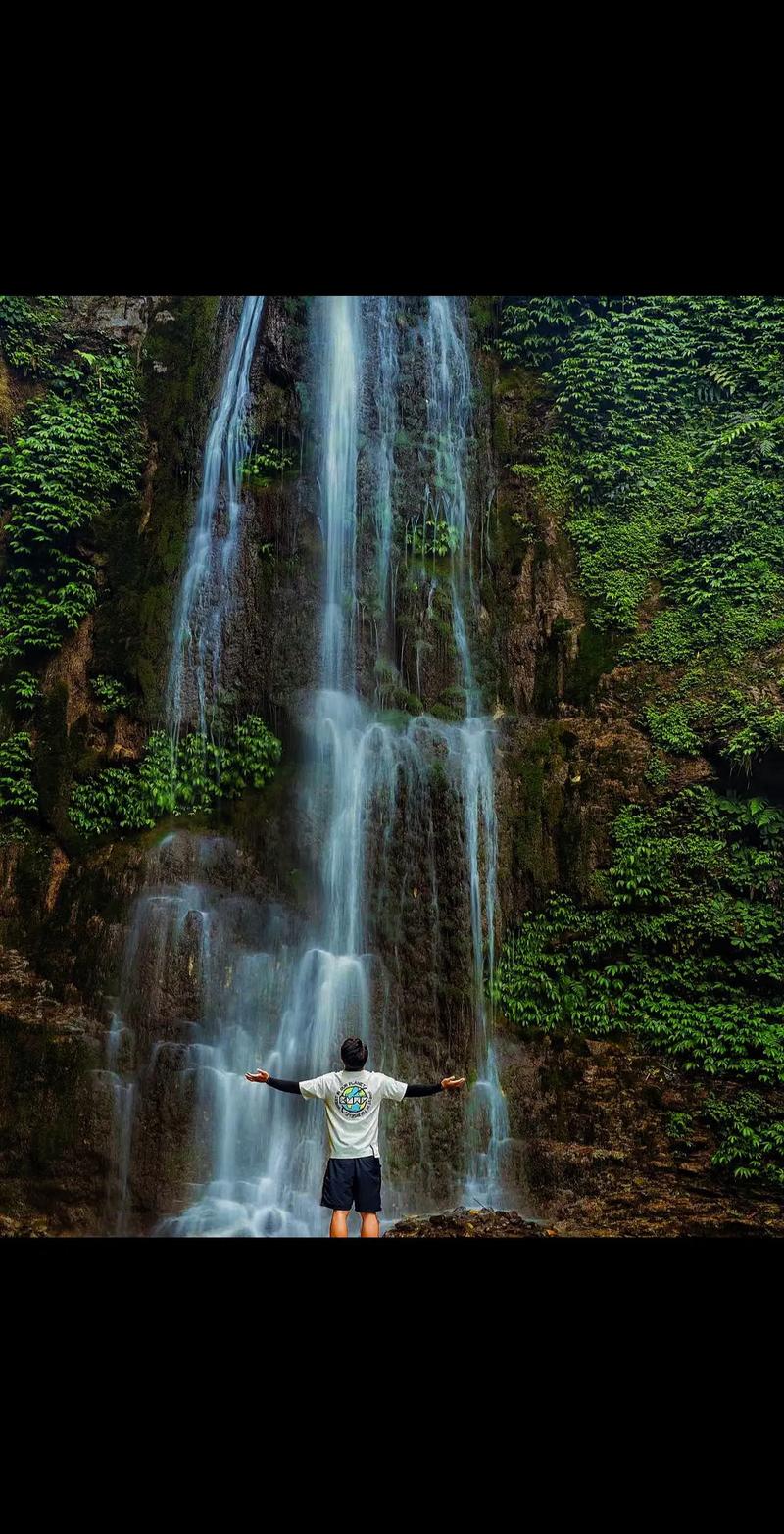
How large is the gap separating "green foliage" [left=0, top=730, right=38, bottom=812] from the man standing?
5385 millimetres

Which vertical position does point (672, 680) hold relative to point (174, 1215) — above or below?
above

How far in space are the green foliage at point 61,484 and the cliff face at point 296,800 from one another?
188mm

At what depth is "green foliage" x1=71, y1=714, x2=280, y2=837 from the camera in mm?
9336

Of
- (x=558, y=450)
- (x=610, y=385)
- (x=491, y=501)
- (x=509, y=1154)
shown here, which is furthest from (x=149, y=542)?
(x=509, y=1154)

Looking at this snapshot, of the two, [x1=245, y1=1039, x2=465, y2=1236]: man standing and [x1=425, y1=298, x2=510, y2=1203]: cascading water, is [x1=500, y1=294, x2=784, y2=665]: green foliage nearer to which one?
[x1=425, y1=298, x2=510, y2=1203]: cascading water

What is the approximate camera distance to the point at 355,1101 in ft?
16.6

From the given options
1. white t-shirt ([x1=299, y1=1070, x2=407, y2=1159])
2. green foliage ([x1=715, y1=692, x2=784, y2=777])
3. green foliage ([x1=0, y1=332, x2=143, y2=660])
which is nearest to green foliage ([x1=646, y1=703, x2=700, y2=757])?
green foliage ([x1=715, y1=692, x2=784, y2=777])

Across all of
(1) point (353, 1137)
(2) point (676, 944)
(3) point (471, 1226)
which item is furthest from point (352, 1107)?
(2) point (676, 944)

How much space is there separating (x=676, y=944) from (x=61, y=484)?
751 cm

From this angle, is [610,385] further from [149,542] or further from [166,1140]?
[166,1140]

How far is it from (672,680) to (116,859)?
17.6 ft

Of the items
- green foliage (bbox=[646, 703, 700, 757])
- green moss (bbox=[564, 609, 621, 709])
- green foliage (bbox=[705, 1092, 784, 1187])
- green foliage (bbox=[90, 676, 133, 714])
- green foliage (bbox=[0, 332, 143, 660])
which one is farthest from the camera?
green foliage (bbox=[0, 332, 143, 660])

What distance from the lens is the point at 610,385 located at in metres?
10.4

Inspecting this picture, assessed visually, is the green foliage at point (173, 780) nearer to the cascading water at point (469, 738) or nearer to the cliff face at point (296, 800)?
the cliff face at point (296, 800)
